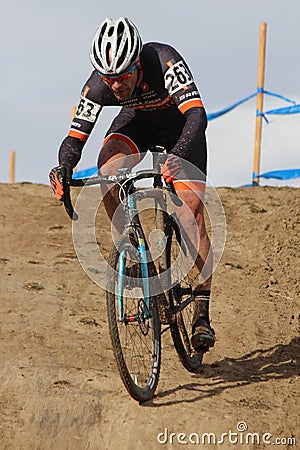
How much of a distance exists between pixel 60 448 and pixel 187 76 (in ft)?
9.00

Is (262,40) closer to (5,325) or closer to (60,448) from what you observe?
(5,325)

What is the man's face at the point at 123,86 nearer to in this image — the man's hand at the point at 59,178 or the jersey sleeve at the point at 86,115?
the jersey sleeve at the point at 86,115

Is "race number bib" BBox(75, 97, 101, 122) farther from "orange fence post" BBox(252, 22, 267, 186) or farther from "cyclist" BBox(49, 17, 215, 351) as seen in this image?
"orange fence post" BBox(252, 22, 267, 186)

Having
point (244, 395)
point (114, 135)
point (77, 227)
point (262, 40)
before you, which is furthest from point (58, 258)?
point (262, 40)

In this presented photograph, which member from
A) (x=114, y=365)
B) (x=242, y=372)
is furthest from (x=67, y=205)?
(x=242, y=372)

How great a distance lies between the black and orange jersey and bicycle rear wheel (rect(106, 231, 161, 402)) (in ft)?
2.77

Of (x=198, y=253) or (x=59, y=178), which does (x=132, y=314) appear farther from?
(x=59, y=178)

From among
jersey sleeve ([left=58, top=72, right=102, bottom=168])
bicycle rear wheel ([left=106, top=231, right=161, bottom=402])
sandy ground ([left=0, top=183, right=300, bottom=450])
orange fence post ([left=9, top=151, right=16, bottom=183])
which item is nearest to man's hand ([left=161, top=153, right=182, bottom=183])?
bicycle rear wheel ([left=106, top=231, right=161, bottom=402])

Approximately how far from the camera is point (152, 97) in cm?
552

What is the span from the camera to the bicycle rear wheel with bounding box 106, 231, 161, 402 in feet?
15.3

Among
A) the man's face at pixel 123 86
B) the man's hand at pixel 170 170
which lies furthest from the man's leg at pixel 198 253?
the man's face at pixel 123 86

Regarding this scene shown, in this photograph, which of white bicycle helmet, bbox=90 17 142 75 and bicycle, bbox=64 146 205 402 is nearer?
bicycle, bbox=64 146 205 402

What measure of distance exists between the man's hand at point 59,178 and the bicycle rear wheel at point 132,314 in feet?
1.80

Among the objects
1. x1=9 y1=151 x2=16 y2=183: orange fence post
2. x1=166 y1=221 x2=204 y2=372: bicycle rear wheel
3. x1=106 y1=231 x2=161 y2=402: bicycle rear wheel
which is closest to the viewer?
x1=106 y1=231 x2=161 y2=402: bicycle rear wheel
